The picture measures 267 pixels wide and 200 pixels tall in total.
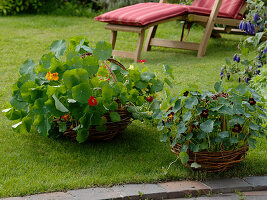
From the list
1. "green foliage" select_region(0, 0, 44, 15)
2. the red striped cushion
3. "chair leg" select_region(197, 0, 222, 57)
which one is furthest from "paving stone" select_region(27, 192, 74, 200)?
"green foliage" select_region(0, 0, 44, 15)

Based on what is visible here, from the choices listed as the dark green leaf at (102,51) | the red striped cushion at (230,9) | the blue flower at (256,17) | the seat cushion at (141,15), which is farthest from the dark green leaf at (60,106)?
the red striped cushion at (230,9)

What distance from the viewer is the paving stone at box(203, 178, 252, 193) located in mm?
2363

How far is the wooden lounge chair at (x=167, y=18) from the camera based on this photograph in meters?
5.14

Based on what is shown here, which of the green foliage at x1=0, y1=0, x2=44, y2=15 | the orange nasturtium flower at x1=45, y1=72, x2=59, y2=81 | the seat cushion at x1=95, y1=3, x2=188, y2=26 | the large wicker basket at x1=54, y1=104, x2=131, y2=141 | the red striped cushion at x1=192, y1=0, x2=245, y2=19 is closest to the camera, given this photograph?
the orange nasturtium flower at x1=45, y1=72, x2=59, y2=81

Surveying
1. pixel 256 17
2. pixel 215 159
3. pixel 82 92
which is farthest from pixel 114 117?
pixel 256 17

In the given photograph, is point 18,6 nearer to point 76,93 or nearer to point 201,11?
point 201,11

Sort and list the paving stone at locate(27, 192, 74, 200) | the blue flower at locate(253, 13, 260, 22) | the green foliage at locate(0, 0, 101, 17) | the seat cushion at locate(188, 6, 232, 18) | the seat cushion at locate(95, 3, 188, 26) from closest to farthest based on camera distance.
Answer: the paving stone at locate(27, 192, 74, 200) → the blue flower at locate(253, 13, 260, 22) → the seat cushion at locate(95, 3, 188, 26) → the seat cushion at locate(188, 6, 232, 18) → the green foliage at locate(0, 0, 101, 17)

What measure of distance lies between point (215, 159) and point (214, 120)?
211mm

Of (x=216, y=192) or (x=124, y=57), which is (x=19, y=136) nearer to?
(x=216, y=192)

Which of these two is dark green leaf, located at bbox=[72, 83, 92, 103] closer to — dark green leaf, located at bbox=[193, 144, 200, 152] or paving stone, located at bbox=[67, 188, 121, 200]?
paving stone, located at bbox=[67, 188, 121, 200]

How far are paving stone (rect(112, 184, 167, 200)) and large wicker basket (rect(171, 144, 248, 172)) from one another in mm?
274

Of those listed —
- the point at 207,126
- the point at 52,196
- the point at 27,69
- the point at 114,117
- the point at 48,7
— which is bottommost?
the point at 48,7

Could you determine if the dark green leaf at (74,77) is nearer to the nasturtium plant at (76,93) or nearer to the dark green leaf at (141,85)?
the nasturtium plant at (76,93)

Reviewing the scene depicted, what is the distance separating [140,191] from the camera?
7.52ft
